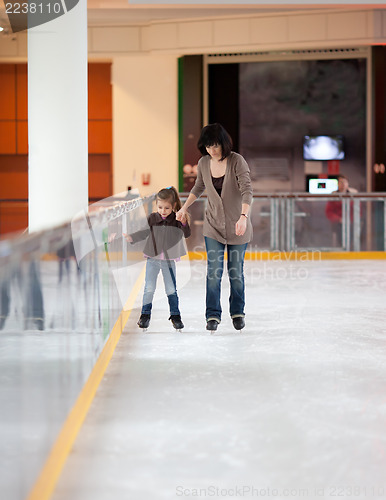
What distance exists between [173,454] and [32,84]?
16.2 feet

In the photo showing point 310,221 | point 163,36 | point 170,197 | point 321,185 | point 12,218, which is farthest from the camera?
point 12,218

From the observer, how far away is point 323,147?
1496 cm

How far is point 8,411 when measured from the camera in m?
2.33

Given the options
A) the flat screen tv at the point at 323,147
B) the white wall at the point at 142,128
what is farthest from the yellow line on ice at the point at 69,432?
the flat screen tv at the point at 323,147

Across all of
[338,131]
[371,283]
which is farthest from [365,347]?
[338,131]

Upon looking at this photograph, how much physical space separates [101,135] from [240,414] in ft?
49.1

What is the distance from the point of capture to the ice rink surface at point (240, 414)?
264 centimetres

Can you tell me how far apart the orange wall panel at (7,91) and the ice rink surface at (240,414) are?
12.7 meters

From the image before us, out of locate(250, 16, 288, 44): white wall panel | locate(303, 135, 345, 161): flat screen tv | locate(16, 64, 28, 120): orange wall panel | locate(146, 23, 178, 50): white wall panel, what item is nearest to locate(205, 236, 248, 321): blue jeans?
locate(250, 16, 288, 44): white wall panel

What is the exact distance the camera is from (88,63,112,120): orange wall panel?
17734 millimetres

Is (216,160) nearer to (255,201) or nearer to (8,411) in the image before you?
(8,411)

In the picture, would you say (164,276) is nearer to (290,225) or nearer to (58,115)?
(58,115)

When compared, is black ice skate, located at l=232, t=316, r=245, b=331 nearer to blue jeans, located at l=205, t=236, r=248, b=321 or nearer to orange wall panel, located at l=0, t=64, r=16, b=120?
blue jeans, located at l=205, t=236, r=248, b=321

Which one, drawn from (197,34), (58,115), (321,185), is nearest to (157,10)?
(197,34)
